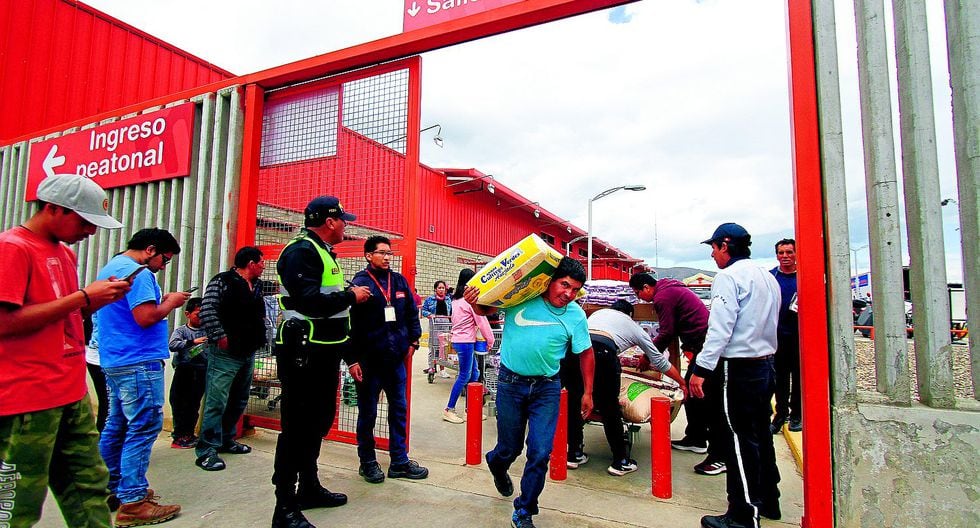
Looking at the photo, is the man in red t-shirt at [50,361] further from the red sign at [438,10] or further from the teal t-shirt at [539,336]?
the red sign at [438,10]

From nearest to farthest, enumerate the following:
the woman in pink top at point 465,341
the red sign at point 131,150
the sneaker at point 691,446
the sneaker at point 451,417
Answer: the sneaker at point 691,446
the red sign at point 131,150
the sneaker at point 451,417
the woman in pink top at point 465,341

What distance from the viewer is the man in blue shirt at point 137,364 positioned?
3.54 metres

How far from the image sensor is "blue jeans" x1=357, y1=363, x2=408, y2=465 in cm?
445

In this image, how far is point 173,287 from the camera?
620cm

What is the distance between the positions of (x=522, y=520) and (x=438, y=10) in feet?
15.2

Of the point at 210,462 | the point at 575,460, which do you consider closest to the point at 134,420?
the point at 210,462

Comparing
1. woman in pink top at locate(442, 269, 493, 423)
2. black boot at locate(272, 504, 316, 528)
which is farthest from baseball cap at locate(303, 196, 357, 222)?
woman in pink top at locate(442, 269, 493, 423)

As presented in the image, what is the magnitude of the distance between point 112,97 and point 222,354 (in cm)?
677

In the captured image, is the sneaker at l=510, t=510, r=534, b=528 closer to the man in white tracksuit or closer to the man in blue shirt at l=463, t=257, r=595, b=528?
the man in blue shirt at l=463, t=257, r=595, b=528

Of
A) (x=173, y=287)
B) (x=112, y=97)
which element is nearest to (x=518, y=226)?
(x=112, y=97)

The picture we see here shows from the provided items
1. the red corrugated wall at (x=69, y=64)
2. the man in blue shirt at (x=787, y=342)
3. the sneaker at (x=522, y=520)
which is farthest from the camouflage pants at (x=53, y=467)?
the red corrugated wall at (x=69, y=64)

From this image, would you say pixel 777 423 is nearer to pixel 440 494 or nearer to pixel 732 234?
pixel 732 234

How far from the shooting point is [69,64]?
8.48 meters

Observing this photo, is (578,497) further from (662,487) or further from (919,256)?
(919,256)
